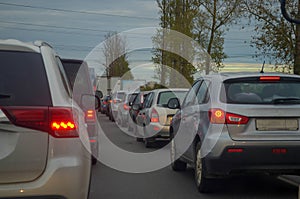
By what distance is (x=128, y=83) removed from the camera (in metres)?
52.5

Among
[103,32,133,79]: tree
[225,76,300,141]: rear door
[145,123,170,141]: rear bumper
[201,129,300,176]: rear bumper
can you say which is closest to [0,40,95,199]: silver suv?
[201,129,300,176]: rear bumper

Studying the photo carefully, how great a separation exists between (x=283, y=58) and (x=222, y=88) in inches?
491

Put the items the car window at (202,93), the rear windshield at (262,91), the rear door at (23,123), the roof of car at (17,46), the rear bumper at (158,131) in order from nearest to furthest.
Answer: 1. the rear door at (23,123)
2. the roof of car at (17,46)
3. the rear windshield at (262,91)
4. the car window at (202,93)
5. the rear bumper at (158,131)

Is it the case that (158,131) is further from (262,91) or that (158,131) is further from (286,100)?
(286,100)

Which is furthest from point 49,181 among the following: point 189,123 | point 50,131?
point 189,123

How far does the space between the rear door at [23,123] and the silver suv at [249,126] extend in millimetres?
3078

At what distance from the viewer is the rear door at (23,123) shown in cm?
384

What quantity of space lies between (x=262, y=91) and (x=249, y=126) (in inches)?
26.2

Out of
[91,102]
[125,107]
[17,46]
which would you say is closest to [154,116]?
[91,102]

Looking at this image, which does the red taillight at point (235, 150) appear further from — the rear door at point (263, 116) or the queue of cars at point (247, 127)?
the rear door at point (263, 116)

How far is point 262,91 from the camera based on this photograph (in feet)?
22.5

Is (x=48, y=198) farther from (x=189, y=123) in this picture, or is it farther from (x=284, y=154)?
(x=189, y=123)

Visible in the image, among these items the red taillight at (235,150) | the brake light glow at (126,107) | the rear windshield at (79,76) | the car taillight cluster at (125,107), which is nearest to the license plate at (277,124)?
the red taillight at (235,150)

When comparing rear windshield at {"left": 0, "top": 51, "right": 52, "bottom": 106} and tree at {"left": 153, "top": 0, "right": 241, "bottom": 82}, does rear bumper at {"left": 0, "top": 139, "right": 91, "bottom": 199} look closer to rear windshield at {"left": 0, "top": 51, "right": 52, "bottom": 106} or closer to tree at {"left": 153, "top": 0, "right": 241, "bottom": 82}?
rear windshield at {"left": 0, "top": 51, "right": 52, "bottom": 106}
